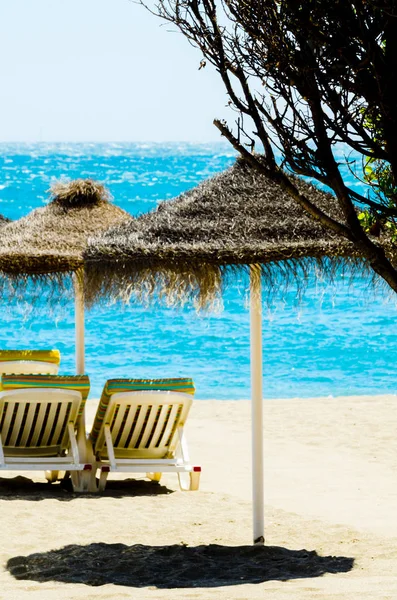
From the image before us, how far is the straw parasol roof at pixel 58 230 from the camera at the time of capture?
7.88 m

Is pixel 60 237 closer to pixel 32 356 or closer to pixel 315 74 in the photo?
pixel 32 356

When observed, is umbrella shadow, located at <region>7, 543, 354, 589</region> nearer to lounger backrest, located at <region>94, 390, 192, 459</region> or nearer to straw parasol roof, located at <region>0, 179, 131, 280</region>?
lounger backrest, located at <region>94, 390, 192, 459</region>

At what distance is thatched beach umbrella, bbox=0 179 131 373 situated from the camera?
7891 millimetres

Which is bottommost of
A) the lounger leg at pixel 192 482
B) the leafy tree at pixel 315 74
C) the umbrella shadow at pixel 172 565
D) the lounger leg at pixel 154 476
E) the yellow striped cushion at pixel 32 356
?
the lounger leg at pixel 154 476

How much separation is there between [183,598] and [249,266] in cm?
196

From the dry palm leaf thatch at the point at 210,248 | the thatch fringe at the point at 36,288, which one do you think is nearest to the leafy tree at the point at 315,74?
the dry palm leaf thatch at the point at 210,248

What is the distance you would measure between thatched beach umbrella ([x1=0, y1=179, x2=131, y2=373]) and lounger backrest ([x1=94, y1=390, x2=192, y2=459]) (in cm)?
95

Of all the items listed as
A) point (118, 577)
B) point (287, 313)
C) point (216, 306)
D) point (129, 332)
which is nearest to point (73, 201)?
point (216, 306)

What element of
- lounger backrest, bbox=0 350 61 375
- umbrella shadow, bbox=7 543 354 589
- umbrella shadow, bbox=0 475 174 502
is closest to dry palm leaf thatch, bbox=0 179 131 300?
lounger backrest, bbox=0 350 61 375

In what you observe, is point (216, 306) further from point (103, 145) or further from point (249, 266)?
point (103, 145)

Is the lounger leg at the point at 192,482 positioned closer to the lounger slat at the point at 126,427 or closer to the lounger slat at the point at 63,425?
the lounger slat at the point at 126,427

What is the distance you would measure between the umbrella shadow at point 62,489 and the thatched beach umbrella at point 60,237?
1.01 metres

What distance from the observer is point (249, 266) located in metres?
5.82

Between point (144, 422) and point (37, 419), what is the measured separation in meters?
0.81
